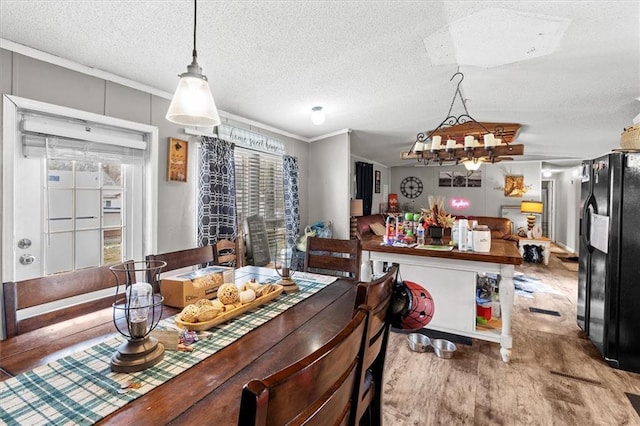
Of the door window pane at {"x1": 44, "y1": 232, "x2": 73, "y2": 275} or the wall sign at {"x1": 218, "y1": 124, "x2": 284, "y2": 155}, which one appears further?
the wall sign at {"x1": 218, "y1": 124, "x2": 284, "y2": 155}

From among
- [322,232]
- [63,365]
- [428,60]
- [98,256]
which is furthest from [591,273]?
[98,256]

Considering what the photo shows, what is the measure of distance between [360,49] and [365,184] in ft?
14.5

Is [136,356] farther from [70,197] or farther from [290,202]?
[290,202]

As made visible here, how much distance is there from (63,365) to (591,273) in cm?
370

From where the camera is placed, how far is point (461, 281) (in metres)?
2.58

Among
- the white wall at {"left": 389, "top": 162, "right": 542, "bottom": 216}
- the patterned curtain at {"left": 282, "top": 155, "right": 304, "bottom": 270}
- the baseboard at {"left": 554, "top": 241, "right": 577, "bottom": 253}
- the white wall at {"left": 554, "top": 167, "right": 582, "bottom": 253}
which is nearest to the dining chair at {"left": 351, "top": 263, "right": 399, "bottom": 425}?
the patterned curtain at {"left": 282, "top": 155, "right": 304, "bottom": 270}

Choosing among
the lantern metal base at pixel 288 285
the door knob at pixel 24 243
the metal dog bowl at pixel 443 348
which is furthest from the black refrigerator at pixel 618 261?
the door knob at pixel 24 243

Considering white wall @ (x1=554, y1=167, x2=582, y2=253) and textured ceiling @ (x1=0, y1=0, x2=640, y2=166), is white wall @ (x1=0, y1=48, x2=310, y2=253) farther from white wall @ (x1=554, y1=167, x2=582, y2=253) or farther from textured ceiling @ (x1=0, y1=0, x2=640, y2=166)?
white wall @ (x1=554, y1=167, x2=582, y2=253)

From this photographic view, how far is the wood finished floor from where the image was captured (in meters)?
1.85

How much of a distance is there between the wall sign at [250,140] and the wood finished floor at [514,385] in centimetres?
254

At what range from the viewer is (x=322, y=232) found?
14.7 feet

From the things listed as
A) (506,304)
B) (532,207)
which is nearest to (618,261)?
(506,304)

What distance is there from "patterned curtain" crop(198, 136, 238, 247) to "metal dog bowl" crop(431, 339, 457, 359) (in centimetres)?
214

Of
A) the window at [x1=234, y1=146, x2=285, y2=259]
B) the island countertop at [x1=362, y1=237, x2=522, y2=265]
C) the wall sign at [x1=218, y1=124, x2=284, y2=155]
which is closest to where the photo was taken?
the island countertop at [x1=362, y1=237, x2=522, y2=265]
